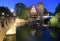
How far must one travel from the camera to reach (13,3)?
2.36m

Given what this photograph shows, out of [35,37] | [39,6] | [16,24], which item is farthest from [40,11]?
[35,37]

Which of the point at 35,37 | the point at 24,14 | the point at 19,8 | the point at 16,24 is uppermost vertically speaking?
the point at 19,8

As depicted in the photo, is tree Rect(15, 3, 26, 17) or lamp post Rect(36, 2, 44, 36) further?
lamp post Rect(36, 2, 44, 36)

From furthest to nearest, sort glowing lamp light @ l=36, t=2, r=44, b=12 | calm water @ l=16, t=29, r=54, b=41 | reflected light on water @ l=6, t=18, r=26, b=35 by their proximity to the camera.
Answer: calm water @ l=16, t=29, r=54, b=41 < glowing lamp light @ l=36, t=2, r=44, b=12 < reflected light on water @ l=6, t=18, r=26, b=35

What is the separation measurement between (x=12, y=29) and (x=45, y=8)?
78 centimetres

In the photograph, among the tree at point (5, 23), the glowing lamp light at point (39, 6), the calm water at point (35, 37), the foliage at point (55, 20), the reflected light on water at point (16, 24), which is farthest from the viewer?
the calm water at point (35, 37)

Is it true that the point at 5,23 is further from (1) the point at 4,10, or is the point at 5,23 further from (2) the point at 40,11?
(2) the point at 40,11

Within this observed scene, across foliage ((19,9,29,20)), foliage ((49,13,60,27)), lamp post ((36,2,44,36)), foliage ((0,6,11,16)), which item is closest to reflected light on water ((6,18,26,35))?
foliage ((19,9,29,20))

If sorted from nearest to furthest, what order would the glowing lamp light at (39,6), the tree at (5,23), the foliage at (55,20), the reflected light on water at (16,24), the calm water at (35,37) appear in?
the tree at (5,23)
the reflected light on water at (16,24)
the glowing lamp light at (39,6)
the foliage at (55,20)
the calm water at (35,37)

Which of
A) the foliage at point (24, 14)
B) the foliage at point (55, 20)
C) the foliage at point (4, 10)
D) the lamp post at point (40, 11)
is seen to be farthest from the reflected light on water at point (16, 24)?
the foliage at point (55, 20)

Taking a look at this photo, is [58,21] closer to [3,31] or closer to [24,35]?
[24,35]

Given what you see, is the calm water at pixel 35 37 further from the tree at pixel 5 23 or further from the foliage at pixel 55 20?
the tree at pixel 5 23

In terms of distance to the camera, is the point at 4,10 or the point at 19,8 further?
the point at 19,8

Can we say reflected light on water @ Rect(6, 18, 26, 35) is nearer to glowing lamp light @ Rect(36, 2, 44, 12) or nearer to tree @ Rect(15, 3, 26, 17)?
tree @ Rect(15, 3, 26, 17)
